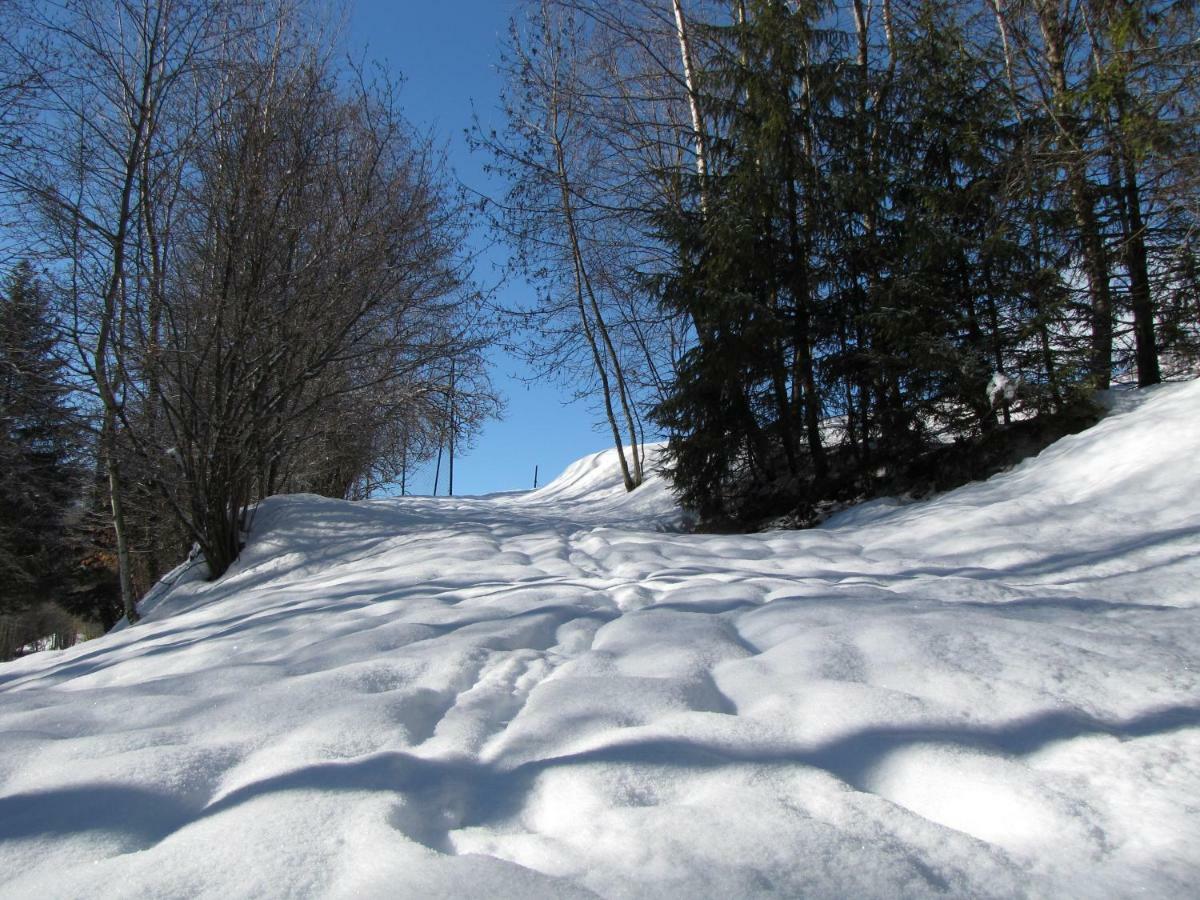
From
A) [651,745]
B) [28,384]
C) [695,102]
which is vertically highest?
[695,102]

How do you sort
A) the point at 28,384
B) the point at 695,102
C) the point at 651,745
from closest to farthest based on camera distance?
the point at 651,745 → the point at 28,384 → the point at 695,102

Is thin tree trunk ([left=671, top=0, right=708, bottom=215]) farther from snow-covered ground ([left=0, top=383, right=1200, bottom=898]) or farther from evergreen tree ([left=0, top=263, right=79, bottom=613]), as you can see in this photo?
evergreen tree ([left=0, top=263, right=79, bottom=613])

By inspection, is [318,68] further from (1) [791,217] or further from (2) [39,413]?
(1) [791,217]

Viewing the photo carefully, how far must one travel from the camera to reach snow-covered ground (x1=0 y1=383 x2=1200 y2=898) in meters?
1.40

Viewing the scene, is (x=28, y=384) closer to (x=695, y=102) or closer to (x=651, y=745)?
(x=651, y=745)

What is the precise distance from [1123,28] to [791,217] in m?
3.88

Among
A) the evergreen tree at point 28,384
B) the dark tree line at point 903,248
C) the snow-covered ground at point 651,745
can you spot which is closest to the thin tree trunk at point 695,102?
the dark tree line at point 903,248

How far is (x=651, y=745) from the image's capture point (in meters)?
1.89

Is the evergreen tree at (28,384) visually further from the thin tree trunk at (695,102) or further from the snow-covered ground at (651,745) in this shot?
the thin tree trunk at (695,102)

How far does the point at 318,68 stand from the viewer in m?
8.20

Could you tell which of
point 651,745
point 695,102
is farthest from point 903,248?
point 651,745

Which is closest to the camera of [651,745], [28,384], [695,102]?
[651,745]

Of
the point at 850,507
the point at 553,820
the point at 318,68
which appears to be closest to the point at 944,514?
the point at 850,507

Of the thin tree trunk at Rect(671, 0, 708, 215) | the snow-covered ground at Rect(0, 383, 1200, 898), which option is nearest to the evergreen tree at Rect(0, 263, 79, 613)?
the snow-covered ground at Rect(0, 383, 1200, 898)
